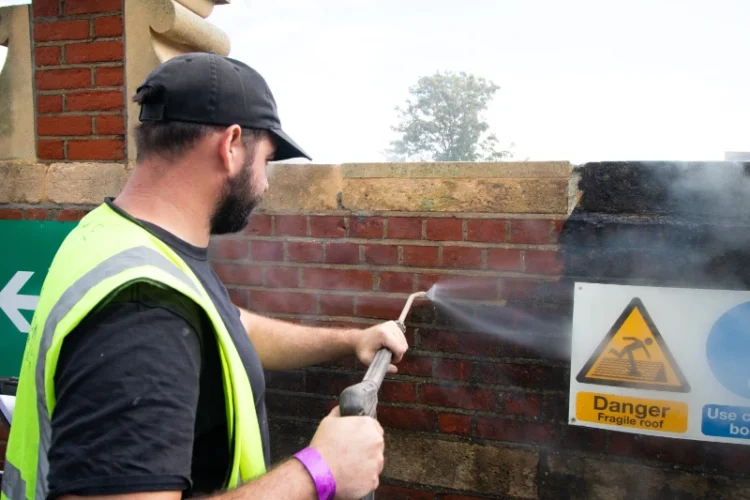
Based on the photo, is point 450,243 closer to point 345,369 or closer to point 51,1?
point 345,369

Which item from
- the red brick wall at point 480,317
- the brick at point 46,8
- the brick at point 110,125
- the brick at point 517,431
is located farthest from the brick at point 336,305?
the brick at point 46,8

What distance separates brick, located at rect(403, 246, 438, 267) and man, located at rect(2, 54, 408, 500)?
0.97 meters

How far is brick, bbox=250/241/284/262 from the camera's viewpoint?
2.89m

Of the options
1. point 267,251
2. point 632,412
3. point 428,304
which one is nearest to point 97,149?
point 267,251

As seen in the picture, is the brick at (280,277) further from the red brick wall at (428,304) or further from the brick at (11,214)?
the brick at (11,214)

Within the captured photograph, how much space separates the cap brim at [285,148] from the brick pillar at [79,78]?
5.23 feet

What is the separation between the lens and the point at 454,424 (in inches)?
106

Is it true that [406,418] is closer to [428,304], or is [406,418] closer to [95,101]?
[428,304]

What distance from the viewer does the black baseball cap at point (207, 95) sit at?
1.54m

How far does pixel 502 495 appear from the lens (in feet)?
8.61

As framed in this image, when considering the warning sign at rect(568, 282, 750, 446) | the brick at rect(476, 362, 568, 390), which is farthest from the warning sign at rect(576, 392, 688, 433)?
the brick at rect(476, 362, 568, 390)

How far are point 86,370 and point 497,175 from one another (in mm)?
1925

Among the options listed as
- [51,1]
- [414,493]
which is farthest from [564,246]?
[51,1]

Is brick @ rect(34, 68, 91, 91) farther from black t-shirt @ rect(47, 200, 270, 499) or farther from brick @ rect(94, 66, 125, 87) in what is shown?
black t-shirt @ rect(47, 200, 270, 499)
